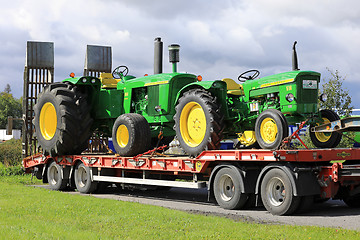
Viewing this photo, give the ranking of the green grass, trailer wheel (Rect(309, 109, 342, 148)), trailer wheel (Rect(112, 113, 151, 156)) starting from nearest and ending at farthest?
the green grass < trailer wheel (Rect(309, 109, 342, 148)) < trailer wheel (Rect(112, 113, 151, 156))

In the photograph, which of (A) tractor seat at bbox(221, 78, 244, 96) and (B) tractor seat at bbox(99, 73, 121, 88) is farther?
(B) tractor seat at bbox(99, 73, 121, 88)

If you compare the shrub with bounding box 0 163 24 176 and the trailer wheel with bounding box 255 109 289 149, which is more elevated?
the trailer wheel with bounding box 255 109 289 149

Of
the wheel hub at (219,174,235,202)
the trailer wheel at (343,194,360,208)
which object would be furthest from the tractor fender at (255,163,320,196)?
the trailer wheel at (343,194,360,208)

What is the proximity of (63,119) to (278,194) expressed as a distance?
6467 mm

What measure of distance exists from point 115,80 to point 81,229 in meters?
7.38

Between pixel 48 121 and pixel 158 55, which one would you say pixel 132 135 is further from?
pixel 48 121

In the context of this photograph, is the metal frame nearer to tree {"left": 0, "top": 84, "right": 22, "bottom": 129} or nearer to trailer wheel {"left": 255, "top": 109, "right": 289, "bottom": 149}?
trailer wheel {"left": 255, "top": 109, "right": 289, "bottom": 149}

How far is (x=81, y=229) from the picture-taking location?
732cm

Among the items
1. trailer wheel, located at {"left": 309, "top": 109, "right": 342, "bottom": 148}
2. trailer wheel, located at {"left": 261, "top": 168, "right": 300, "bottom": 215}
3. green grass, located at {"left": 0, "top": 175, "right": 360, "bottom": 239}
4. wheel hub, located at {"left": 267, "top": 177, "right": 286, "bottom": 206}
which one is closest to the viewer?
green grass, located at {"left": 0, "top": 175, "right": 360, "bottom": 239}

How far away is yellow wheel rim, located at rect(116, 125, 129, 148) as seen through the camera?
1210 cm

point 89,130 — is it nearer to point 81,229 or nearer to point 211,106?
point 211,106

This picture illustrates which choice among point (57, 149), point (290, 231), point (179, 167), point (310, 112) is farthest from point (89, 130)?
point (290, 231)

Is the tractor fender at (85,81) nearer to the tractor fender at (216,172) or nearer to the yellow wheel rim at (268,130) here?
the tractor fender at (216,172)

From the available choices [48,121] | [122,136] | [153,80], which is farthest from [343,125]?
[48,121]
